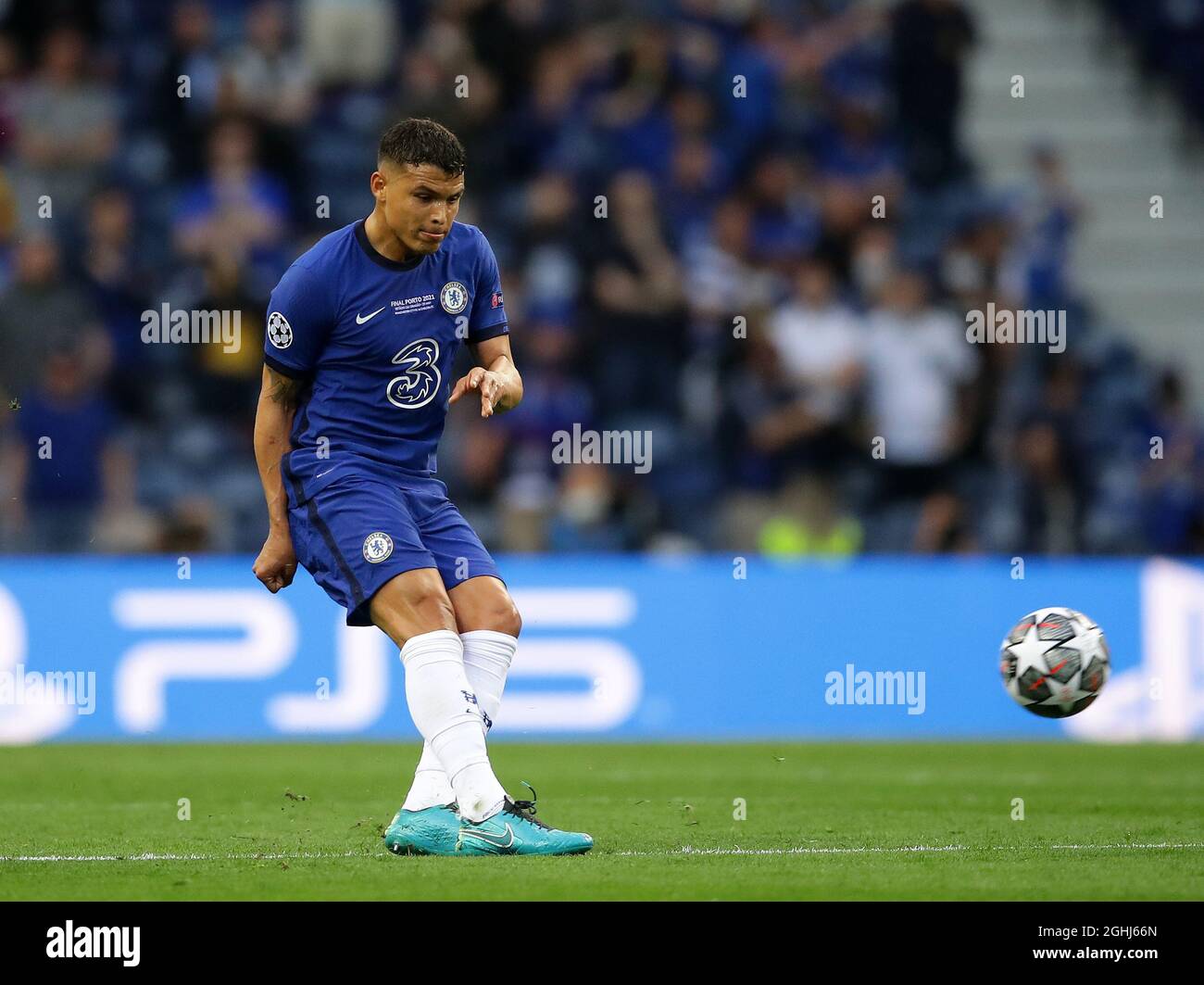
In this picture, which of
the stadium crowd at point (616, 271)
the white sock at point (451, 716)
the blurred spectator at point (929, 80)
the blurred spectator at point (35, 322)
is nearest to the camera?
the white sock at point (451, 716)

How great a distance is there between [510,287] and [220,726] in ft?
14.0

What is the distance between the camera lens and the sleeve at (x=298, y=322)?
6656 mm

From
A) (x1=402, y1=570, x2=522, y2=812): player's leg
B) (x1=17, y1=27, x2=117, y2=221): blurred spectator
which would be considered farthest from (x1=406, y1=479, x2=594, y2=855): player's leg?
(x1=17, y1=27, x2=117, y2=221): blurred spectator

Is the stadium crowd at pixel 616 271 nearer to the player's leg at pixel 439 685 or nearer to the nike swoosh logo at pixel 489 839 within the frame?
the player's leg at pixel 439 685

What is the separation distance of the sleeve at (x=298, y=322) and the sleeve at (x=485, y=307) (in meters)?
0.59

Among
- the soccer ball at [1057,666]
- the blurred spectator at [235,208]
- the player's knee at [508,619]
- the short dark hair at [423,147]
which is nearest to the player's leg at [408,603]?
the player's knee at [508,619]

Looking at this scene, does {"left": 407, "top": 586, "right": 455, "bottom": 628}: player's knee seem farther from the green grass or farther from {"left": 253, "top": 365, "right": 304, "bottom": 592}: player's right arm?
the green grass

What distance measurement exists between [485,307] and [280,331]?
0.78 metres

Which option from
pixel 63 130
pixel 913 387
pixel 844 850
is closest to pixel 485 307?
pixel 844 850

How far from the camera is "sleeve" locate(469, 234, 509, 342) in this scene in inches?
280

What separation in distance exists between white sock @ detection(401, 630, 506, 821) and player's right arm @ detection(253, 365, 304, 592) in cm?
63

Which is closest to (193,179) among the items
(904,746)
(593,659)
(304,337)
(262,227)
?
(262,227)

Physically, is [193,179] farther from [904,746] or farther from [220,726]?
[904,746]
